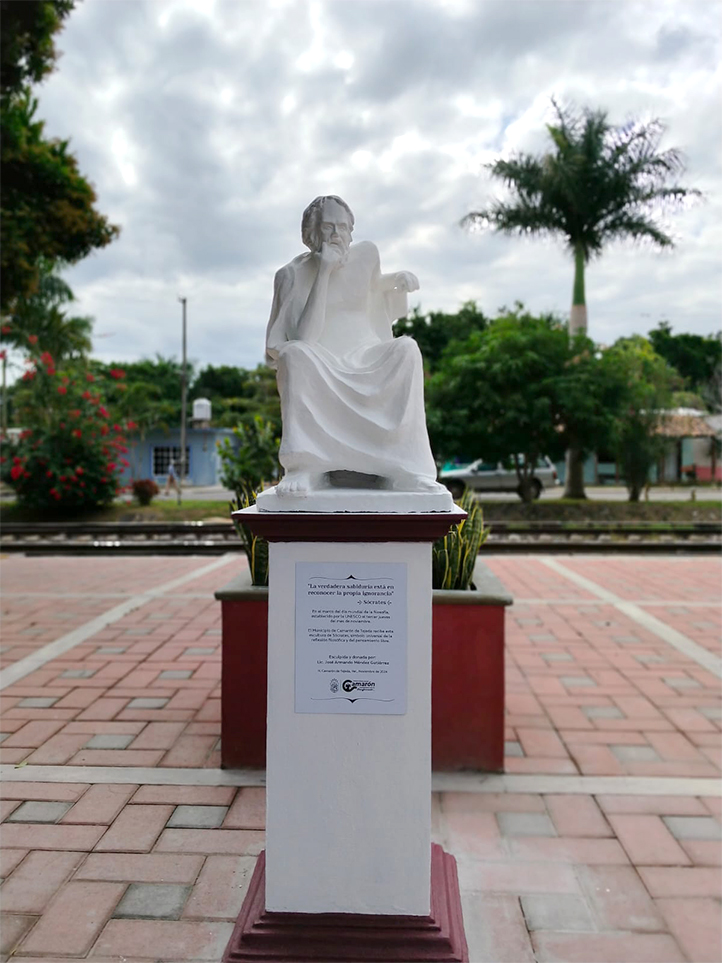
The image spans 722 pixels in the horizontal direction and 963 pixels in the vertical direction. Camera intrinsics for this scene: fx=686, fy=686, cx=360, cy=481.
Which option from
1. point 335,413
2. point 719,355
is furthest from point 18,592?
point 719,355

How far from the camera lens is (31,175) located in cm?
931

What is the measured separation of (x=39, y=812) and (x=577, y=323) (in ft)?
47.9

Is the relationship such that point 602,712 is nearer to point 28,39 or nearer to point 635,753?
point 635,753

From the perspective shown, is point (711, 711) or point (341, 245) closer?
point (341, 245)

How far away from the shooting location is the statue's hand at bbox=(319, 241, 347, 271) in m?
2.16

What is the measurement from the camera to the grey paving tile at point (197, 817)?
2543 mm

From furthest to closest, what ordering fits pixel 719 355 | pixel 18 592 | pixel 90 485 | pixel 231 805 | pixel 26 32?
pixel 719 355
pixel 90 485
pixel 26 32
pixel 18 592
pixel 231 805

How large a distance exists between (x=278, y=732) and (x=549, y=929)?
1006mm

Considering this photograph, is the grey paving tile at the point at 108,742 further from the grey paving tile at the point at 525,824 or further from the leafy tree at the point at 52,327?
the leafy tree at the point at 52,327

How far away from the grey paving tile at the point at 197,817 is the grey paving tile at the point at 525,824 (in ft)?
3.48

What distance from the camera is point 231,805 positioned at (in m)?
2.69

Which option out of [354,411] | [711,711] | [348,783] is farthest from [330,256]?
[711,711]

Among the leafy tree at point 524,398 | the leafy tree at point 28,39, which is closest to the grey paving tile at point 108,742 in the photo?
the leafy tree at point 28,39

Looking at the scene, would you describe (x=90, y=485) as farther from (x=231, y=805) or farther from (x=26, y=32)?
(x=231, y=805)
